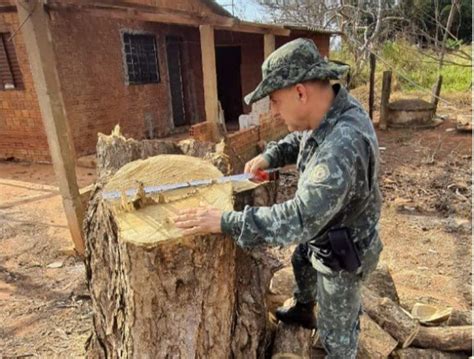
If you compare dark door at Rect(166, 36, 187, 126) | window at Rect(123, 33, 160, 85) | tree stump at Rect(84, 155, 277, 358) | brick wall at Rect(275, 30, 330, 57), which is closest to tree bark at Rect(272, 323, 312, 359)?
tree stump at Rect(84, 155, 277, 358)

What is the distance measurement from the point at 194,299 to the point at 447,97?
13784 mm

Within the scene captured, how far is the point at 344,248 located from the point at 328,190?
1.19ft

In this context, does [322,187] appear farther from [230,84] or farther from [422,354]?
[230,84]

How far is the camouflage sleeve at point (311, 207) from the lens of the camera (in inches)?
53.0

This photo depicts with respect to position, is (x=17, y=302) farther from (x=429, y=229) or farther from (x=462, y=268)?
(x=429, y=229)

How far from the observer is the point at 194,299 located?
1715 mm

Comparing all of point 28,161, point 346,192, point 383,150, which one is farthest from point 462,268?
point 28,161

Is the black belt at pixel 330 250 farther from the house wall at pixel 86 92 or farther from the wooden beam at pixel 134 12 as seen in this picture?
the house wall at pixel 86 92

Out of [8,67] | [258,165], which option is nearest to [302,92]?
[258,165]

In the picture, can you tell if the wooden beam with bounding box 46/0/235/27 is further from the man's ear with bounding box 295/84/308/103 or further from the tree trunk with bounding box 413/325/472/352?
the tree trunk with bounding box 413/325/472/352

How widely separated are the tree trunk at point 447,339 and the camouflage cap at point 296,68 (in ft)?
5.77

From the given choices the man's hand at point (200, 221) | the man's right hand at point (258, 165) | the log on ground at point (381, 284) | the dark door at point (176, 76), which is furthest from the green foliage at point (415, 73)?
the man's hand at point (200, 221)

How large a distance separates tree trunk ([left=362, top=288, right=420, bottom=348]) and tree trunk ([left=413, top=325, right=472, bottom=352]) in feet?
0.29

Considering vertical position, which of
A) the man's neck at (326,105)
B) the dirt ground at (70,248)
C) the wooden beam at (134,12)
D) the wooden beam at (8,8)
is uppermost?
the wooden beam at (8,8)
